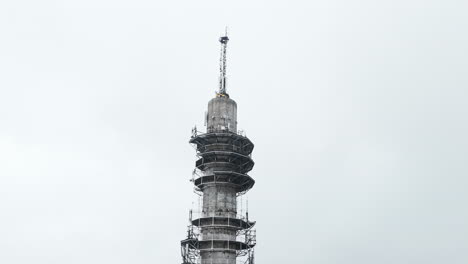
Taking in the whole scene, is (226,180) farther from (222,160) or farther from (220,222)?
(220,222)

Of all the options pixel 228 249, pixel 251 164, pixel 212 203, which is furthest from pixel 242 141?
pixel 228 249

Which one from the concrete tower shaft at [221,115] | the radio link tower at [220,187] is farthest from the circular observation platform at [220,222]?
the concrete tower shaft at [221,115]

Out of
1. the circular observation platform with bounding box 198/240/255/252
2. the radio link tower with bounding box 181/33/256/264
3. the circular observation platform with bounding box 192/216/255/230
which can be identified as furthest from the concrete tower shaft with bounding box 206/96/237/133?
the circular observation platform with bounding box 198/240/255/252

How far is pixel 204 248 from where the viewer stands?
99.4 m

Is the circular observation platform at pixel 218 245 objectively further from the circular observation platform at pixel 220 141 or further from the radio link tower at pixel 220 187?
the circular observation platform at pixel 220 141

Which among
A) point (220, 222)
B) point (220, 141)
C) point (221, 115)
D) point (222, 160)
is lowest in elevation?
point (220, 222)

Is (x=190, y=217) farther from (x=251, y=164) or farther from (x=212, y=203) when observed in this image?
(x=251, y=164)

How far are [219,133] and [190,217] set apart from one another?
15429 mm

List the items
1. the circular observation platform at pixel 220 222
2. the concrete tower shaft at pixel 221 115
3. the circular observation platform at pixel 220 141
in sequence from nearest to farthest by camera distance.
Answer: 1. the circular observation platform at pixel 220 222
2. the circular observation platform at pixel 220 141
3. the concrete tower shaft at pixel 221 115

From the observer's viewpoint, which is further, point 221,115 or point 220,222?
point 221,115

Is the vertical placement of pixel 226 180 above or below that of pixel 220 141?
below

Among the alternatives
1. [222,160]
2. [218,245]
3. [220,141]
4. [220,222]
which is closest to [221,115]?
[220,141]

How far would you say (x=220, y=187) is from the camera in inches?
4050

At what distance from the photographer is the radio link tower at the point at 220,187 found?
3922 inches
